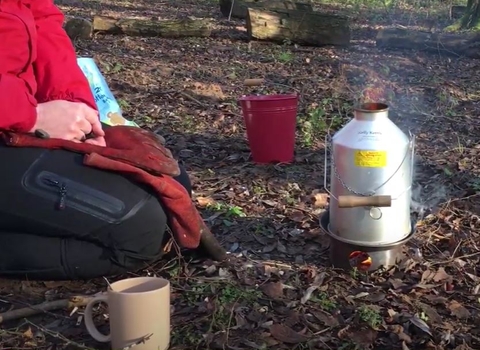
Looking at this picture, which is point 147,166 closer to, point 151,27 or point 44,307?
point 44,307

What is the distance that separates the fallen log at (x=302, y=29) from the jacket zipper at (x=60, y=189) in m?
6.16

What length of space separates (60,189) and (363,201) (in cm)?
112

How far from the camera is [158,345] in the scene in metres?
2.08

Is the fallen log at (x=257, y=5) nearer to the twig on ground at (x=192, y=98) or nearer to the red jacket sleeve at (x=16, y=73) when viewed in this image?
the twig on ground at (x=192, y=98)

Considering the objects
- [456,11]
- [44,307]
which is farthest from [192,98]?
[456,11]

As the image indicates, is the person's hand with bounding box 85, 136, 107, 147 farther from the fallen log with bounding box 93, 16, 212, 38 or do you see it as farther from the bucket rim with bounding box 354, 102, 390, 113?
the fallen log with bounding box 93, 16, 212, 38

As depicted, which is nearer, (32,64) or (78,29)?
(32,64)

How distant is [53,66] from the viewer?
9.26 feet

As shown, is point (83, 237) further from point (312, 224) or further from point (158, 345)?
point (312, 224)

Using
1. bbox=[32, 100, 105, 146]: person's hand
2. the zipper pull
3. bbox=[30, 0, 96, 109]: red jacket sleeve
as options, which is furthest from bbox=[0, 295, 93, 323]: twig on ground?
bbox=[30, 0, 96, 109]: red jacket sleeve

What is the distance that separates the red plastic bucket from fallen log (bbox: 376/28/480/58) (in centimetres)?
440

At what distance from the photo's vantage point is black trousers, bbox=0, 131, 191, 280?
2.41 m

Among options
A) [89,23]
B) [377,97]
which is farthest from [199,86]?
[89,23]

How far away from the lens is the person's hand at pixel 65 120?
2582 mm
